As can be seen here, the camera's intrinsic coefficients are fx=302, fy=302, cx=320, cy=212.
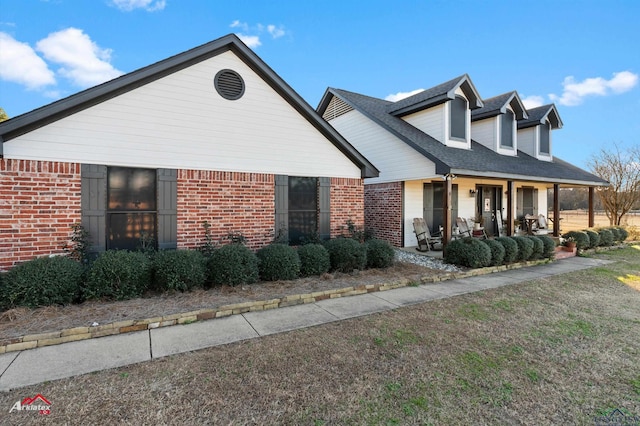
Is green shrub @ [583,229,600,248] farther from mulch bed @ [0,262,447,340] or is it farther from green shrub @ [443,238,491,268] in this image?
mulch bed @ [0,262,447,340]

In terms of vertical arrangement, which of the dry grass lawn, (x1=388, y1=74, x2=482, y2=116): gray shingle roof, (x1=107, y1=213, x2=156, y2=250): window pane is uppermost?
(x1=388, y1=74, x2=482, y2=116): gray shingle roof

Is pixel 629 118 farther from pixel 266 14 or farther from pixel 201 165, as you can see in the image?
pixel 201 165

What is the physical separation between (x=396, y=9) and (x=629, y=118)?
21065 mm

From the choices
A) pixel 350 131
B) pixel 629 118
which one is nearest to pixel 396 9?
pixel 350 131

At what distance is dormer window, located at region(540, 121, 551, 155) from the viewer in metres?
15.7

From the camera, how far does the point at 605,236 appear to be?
40.8 ft

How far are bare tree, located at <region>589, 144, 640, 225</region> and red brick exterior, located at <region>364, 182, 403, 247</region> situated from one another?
14296 mm

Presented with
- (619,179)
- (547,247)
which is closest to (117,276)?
(547,247)

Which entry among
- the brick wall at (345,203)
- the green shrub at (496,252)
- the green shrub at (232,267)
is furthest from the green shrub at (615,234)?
the green shrub at (232,267)

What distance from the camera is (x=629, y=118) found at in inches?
842

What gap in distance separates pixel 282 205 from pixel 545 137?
15.5m

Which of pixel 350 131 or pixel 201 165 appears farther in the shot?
pixel 350 131

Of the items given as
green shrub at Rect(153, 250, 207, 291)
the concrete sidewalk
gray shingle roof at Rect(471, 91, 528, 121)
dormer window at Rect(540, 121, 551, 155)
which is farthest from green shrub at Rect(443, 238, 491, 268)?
dormer window at Rect(540, 121, 551, 155)

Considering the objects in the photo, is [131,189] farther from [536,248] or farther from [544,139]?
[544,139]
